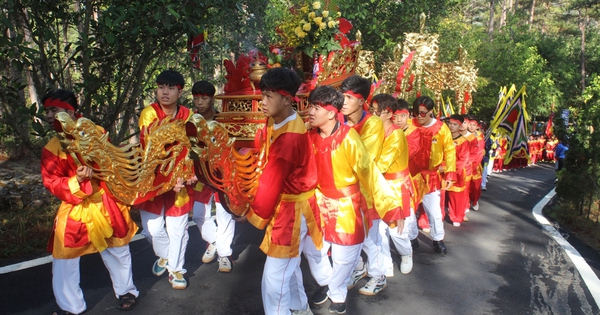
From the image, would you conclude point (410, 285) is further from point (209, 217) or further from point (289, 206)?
point (209, 217)

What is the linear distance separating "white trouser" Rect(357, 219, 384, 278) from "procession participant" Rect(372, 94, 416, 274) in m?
0.27

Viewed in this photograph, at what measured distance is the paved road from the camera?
4.11 meters

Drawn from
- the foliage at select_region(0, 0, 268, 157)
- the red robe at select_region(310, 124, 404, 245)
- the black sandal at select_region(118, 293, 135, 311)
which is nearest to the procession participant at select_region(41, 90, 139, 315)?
the black sandal at select_region(118, 293, 135, 311)

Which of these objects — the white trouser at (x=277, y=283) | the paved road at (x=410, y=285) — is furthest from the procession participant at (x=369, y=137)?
the white trouser at (x=277, y=283)

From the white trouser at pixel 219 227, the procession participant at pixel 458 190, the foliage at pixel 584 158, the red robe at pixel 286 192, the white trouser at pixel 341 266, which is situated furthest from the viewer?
the foliage at pixel 584 158

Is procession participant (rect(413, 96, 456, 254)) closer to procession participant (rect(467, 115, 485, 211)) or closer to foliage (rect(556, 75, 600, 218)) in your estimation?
procession participant (rect(467, 115, 485, 211))

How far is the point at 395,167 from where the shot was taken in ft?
15.9

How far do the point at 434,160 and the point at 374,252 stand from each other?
2.10 metres

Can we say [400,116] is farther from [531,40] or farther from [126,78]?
[531,40]

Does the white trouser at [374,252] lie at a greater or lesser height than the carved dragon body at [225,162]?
lesser

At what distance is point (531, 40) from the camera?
24.7 m

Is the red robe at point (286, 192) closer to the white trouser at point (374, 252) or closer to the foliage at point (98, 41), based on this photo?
the white trouser at point (374, 252)

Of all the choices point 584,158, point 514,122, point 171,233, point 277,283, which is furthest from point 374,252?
point 514,122

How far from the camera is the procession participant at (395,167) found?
4.67m
